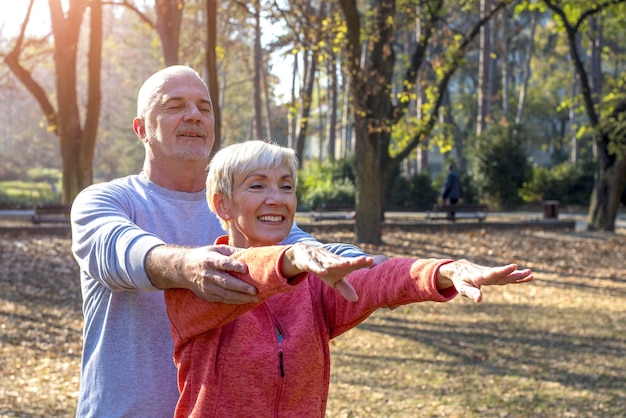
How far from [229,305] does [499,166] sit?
110 feet

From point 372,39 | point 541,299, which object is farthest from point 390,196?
point 541,299

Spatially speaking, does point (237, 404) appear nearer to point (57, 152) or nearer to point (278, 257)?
point (278, 257)

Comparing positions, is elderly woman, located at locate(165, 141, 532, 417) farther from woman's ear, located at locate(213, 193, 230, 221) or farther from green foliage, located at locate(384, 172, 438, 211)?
green foliage, located at locate(384, 172, 438, 211)

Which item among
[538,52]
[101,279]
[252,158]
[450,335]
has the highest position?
[538,52]

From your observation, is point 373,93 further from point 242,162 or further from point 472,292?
point 472,292

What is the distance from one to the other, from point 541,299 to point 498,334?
3.09m

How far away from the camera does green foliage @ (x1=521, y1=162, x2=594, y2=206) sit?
37.2 meters

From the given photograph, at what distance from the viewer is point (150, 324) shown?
2.72 meters

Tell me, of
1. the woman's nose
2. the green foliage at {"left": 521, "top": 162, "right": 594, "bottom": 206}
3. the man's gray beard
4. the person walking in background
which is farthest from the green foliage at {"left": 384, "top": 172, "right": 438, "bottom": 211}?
the woman's nose

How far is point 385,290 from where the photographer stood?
2.20m

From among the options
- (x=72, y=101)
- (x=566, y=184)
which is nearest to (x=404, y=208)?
(x=566, y=184)

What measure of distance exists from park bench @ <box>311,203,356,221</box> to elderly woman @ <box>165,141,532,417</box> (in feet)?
71.8

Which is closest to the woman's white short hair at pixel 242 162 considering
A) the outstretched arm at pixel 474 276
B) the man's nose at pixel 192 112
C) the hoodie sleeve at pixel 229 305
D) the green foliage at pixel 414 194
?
the hoodie sleeve at pixel 229 305

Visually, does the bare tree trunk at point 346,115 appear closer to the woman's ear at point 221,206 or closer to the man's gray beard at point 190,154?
the man's gray beard at point 190,154
